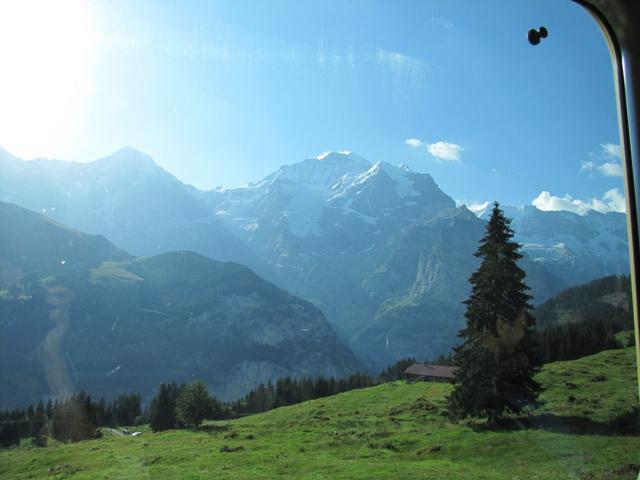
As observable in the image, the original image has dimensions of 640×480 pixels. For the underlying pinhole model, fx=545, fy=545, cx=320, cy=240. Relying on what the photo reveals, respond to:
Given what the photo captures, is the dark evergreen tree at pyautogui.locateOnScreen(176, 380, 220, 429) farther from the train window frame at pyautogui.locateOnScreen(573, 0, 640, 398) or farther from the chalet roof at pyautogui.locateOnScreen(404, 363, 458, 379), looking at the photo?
the train window frame at pyautogui.locateOnScreen(573, 0, 640, 398)

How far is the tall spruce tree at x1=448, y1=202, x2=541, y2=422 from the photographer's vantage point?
89.6 ft

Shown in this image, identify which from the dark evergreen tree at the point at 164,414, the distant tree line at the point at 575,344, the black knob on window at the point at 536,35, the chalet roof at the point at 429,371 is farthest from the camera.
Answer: the chalet roof at the point at 429,371

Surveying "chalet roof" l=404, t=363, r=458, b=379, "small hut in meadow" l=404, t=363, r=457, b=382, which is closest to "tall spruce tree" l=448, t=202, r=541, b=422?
"small hut in meadow" l=404, t=363, r=457, b=382

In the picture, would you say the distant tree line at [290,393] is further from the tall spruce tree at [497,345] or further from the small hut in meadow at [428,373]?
the tall spruce tree at [497,345]

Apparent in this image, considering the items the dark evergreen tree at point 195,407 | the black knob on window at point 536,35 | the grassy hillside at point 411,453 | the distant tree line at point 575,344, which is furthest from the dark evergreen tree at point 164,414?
the black knob on window at point 536,35

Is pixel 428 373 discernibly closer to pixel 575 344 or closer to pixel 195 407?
pixel 575 344

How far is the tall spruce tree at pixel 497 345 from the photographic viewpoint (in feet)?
89.6

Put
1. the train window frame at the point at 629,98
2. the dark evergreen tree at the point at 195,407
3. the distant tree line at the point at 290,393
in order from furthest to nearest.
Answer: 1. the distant tree line at the point at 290,393
2. the dark evergreen tree at the point at 195,407
3. the train window frame at the point at 629,98

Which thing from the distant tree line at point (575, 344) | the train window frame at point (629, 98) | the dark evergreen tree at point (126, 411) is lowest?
the dark evergreen tree at point (126, 411)

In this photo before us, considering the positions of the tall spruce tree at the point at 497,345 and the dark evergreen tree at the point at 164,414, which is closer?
the tall spruce tree at the point at 497,345

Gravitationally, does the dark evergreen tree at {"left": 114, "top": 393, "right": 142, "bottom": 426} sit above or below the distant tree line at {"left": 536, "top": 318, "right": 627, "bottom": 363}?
below

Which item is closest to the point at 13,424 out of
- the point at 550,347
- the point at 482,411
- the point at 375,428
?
the point at 375,428

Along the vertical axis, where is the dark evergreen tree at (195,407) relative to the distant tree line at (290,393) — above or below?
above

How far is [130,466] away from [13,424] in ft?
159
